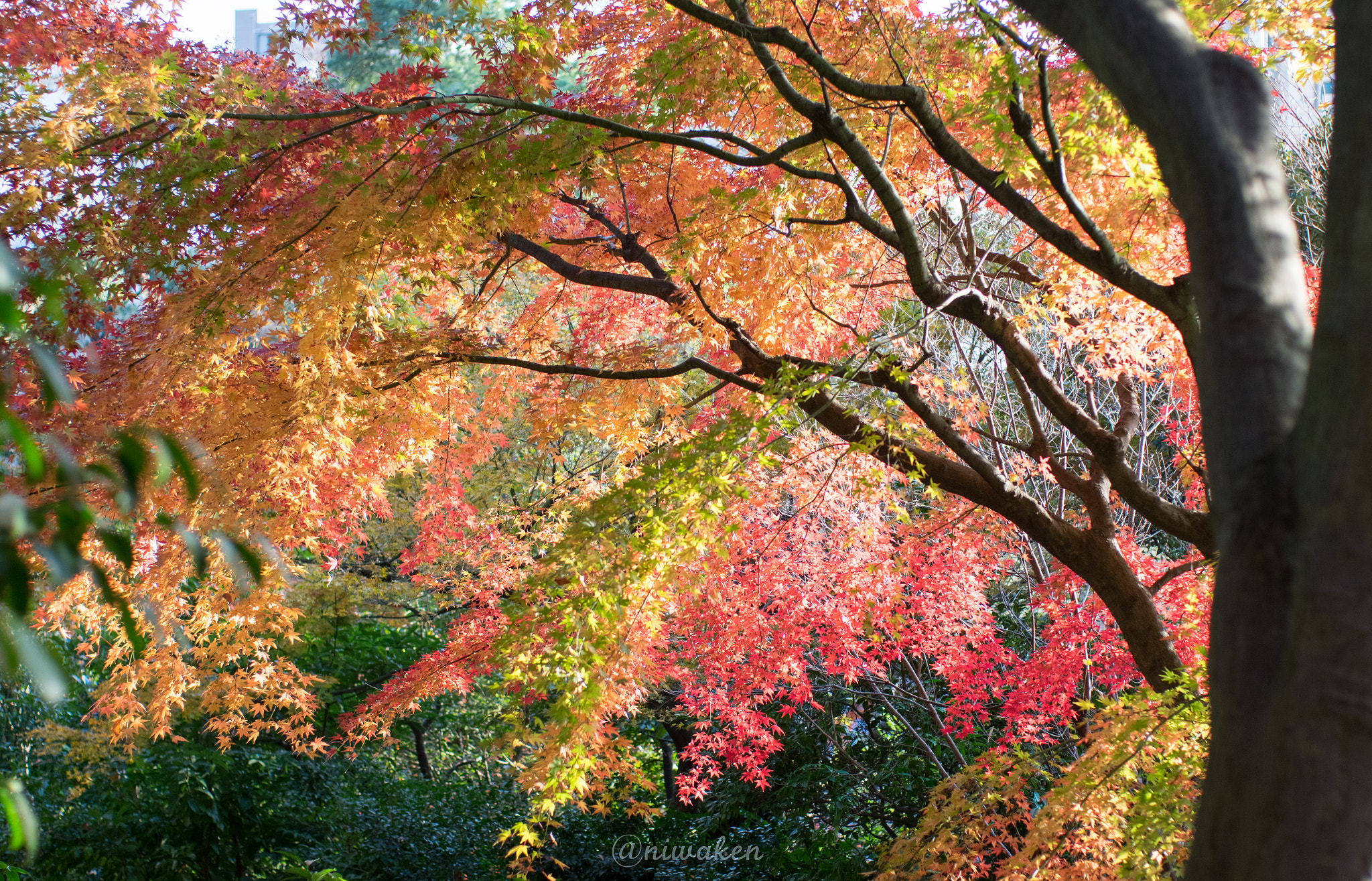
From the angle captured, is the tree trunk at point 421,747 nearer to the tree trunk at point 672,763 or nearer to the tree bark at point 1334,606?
the tree trunk at point 672,763

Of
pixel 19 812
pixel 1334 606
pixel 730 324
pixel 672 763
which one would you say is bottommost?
pixel 19 812

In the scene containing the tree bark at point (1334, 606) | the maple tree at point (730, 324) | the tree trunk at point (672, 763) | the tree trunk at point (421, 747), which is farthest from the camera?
the tree trunk at point (421, 747)

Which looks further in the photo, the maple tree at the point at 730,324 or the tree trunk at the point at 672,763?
the tree trunk at the point at 672,763

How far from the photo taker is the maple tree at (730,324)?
1.40 meters

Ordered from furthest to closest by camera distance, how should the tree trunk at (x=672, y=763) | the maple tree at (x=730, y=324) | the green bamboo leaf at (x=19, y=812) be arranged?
the tree trunk at (x=672, y=763) → the maple tree at (x=730, y=324) → the green bamboo leaf at (x=19, y=812)

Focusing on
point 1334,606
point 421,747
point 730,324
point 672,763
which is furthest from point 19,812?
point 672,763

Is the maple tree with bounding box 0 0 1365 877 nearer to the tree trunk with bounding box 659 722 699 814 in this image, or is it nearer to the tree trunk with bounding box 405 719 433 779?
the tree trunk with bounding box 659 722 699 814

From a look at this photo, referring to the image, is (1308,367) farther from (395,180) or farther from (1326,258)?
(395,180)

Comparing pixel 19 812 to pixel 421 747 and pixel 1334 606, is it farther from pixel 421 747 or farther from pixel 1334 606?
pixel 421 747

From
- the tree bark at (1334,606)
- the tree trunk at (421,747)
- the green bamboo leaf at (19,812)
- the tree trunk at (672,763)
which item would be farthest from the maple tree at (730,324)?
the tree trunk at (421,747)

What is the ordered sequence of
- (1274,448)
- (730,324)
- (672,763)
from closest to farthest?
(1274,448), (730,324), (672,763)

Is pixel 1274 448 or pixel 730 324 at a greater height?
pixel 730 324

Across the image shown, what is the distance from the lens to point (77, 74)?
315cm

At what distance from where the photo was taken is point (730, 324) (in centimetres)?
414
